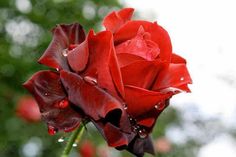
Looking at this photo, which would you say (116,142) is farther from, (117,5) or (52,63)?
(117,5)

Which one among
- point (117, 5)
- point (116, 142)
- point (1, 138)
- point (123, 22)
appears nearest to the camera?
point (116, 142)

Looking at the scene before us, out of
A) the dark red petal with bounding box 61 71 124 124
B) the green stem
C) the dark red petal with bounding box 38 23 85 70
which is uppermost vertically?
the dark red petal with bounding box 38 23 85 70

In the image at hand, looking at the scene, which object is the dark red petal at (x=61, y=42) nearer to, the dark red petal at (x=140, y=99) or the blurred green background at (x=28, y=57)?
the dark red petal at (x=140, y=99)

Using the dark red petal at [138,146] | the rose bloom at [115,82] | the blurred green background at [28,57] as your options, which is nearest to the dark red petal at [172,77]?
the rose bloom at [115,82]

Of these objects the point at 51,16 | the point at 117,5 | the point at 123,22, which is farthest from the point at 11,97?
the point at 123,22

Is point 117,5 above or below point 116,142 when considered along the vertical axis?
below

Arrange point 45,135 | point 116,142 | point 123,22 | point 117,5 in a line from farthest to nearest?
point 117,5 < point 45,135 < point 123,22 < point 116,142

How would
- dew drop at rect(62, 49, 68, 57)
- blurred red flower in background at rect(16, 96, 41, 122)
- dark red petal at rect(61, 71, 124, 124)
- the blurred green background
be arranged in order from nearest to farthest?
dark red petal at rect(61, 71, 124, 124)
dew drop at rect(62, 49, 68, 57)
blurred red flower in background at rect(16, 96, 41, 122)
the blurred green background

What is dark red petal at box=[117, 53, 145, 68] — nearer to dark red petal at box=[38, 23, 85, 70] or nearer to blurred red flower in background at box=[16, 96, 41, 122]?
dark red petal at box=[38, 23, 85, 70]

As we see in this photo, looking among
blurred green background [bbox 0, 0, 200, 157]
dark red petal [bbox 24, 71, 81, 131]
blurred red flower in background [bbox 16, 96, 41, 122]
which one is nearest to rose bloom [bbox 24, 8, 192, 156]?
dark red petal [bbox 24, 71, 81, 131]
